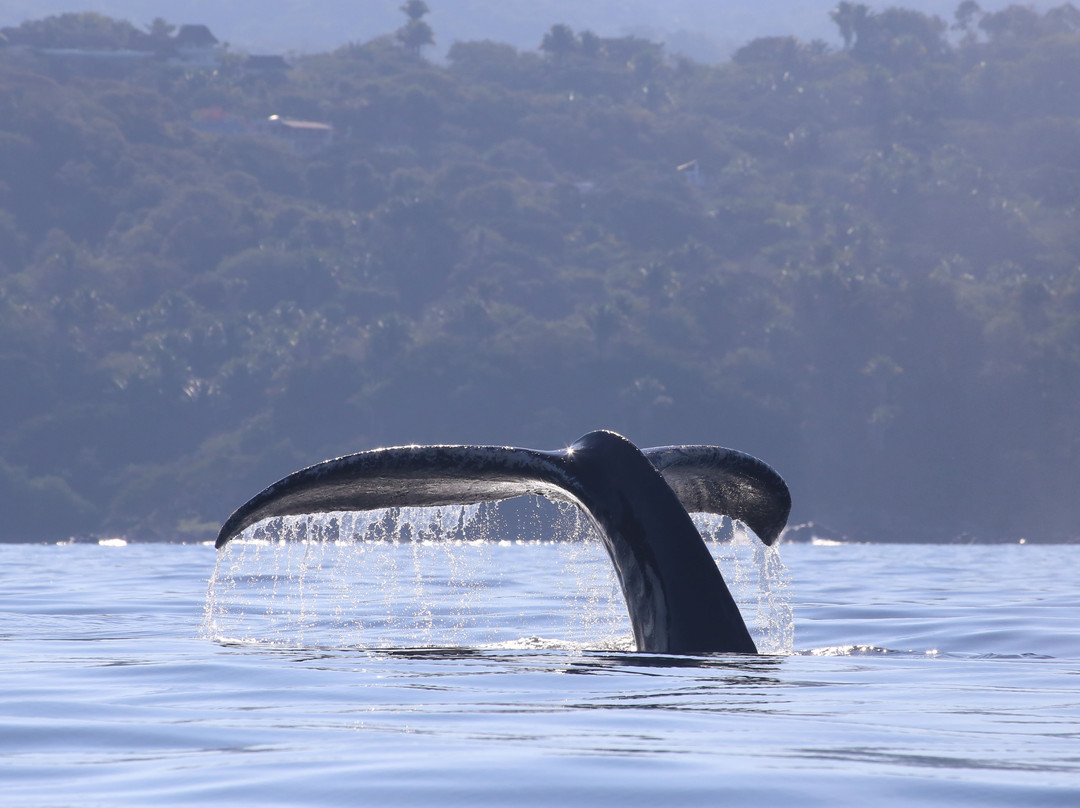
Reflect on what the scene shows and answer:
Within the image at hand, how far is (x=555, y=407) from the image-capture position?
343 feet

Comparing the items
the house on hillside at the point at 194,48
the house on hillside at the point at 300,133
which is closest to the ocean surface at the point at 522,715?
the house on hillside at the point at 300,133

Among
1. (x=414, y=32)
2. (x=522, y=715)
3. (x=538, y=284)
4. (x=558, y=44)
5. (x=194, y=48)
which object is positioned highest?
(x=414, y=32)

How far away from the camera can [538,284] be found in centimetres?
12006

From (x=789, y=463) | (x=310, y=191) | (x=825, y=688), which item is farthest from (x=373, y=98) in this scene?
(x=825, y=688)

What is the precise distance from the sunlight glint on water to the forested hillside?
7392cm

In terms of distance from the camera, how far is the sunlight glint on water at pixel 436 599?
28.6 ft

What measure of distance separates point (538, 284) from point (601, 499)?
368 ft

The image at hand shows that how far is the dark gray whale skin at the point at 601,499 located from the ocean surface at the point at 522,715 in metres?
0.25

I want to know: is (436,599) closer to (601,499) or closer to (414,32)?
(601,499)

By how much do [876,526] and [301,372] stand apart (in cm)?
3840

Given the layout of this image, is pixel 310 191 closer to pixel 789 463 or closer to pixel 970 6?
pixel 789 463

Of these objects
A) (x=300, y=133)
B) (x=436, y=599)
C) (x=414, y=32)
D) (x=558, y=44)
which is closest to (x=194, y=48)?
(x=414, y=32)

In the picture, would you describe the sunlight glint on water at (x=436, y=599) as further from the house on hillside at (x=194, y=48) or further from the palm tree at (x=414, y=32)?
the palm tree at (x=414, y=32)

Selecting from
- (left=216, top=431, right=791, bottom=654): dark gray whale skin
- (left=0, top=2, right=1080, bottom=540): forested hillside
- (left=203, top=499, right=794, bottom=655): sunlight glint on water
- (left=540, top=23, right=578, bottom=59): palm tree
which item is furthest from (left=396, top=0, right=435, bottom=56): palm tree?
(left=216, top=431, right=791, bottom=654): dark gray whale skin
